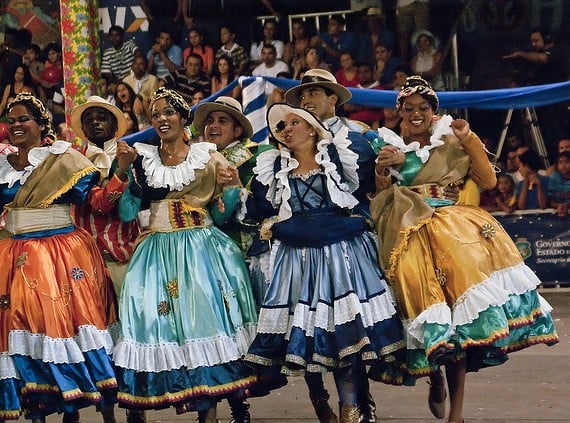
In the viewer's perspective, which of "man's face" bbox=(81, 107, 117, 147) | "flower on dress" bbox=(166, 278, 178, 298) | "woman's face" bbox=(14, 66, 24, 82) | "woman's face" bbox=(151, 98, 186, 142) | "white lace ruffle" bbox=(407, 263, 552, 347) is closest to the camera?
"white lace ruffle" bbox=(407, 263, 552, 347)

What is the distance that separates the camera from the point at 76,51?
516 inches

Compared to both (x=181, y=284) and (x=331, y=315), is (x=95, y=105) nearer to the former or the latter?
(x=181, y=284)

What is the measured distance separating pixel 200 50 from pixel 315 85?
6260 mm

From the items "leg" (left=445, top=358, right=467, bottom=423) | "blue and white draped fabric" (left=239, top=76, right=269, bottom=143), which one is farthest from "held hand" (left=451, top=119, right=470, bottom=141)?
"blue and white draped fabric" (left=239, top=76, right=269, bottom=143)

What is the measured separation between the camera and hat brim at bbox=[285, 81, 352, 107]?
6680 mm

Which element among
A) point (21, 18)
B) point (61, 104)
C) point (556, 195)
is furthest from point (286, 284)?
point (21, 18)

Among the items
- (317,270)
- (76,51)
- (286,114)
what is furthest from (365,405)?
(76,51)

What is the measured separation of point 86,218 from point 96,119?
63cm

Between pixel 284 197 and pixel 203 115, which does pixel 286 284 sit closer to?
pixel 284 197

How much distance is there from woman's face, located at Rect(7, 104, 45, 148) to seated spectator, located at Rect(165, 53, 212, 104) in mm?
5954

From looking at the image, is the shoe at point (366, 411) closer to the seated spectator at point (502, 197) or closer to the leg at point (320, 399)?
the leg at point (320, 399)

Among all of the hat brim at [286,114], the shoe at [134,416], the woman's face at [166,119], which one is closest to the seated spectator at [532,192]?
the hat brim at [286,114]

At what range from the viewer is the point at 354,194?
6477 mm

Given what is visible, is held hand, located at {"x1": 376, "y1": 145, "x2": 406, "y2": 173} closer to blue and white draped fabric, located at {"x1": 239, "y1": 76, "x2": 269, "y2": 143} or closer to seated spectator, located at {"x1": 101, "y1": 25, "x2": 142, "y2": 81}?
blue and white draped fabric, located at {"x1": 239, "y1": 76, "x2": 269, "y2": 143}
